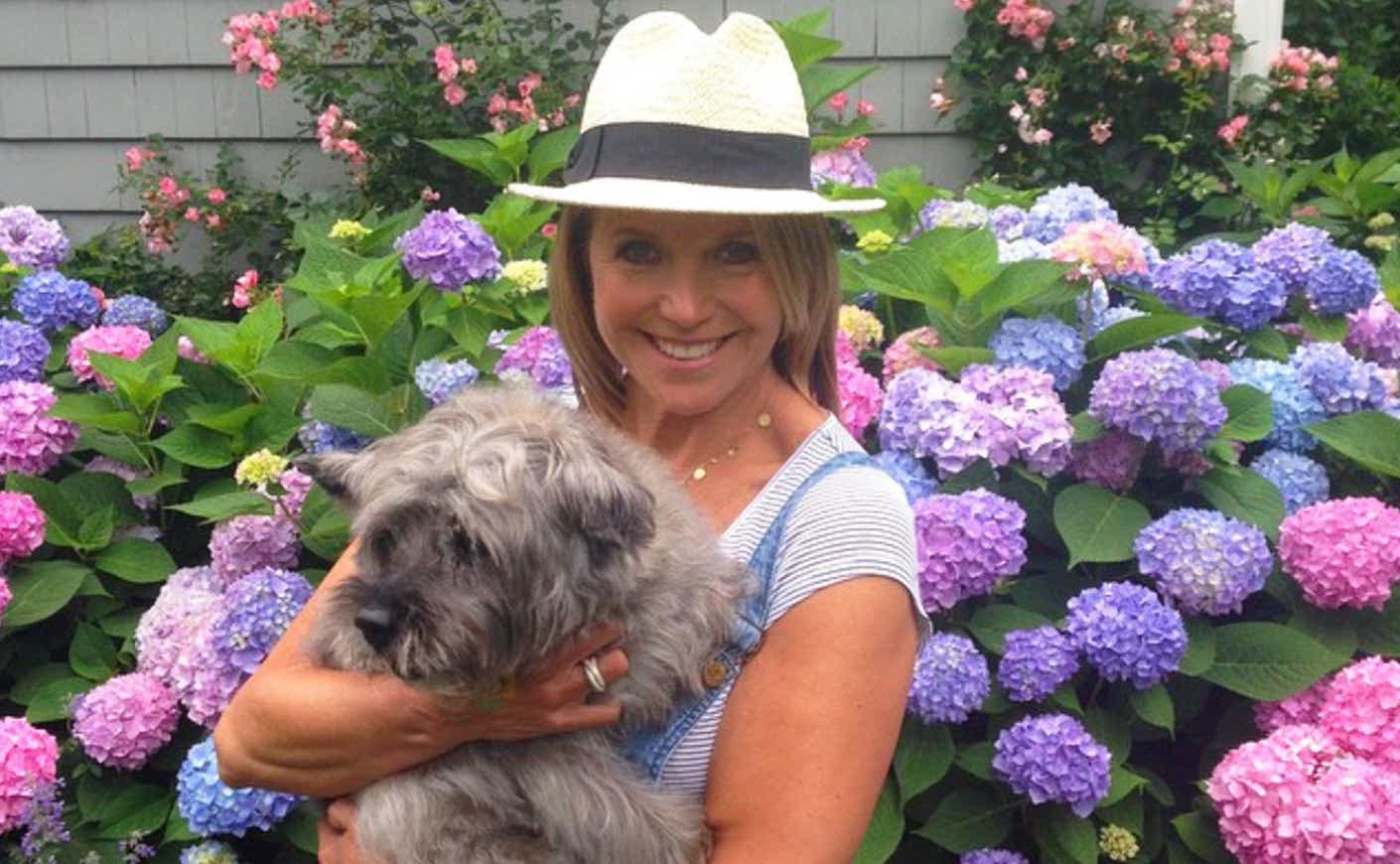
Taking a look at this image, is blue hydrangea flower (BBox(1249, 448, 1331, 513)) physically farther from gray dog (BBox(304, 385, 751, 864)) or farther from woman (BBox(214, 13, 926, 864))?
gray dog (BBox(304, 385, 751, 864))

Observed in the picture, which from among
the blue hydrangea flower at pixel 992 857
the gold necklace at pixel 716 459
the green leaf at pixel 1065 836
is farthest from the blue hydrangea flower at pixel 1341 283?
the gold necklace at pixel 716 459

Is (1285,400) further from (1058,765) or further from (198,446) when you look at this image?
(198,446)

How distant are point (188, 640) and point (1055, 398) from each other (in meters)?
2.36

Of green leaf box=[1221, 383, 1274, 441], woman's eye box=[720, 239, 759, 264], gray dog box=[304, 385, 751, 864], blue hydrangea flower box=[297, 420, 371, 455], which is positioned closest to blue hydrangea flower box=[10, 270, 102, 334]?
blue hydrangea flower box=[297, 420, 371, 455]

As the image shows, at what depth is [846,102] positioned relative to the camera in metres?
6.75

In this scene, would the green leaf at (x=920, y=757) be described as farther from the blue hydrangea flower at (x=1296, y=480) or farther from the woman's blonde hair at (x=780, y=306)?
the blue hydrangea flower at (x=1296, y=480)

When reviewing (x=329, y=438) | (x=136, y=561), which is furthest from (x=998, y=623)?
(x=136, y=561)

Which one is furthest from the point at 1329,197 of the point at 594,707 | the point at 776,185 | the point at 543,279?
the point at 594,707

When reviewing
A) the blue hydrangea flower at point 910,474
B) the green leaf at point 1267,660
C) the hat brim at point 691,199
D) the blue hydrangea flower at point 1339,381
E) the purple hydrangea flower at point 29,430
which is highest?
the hat brim at point 691,199

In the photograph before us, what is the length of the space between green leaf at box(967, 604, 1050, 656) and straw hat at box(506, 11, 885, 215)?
139 cm

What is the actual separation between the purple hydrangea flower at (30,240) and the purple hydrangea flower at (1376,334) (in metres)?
4.99

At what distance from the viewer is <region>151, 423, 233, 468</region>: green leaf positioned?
3967mm

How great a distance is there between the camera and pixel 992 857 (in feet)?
10.4

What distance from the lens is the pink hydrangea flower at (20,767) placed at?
3484 mm
